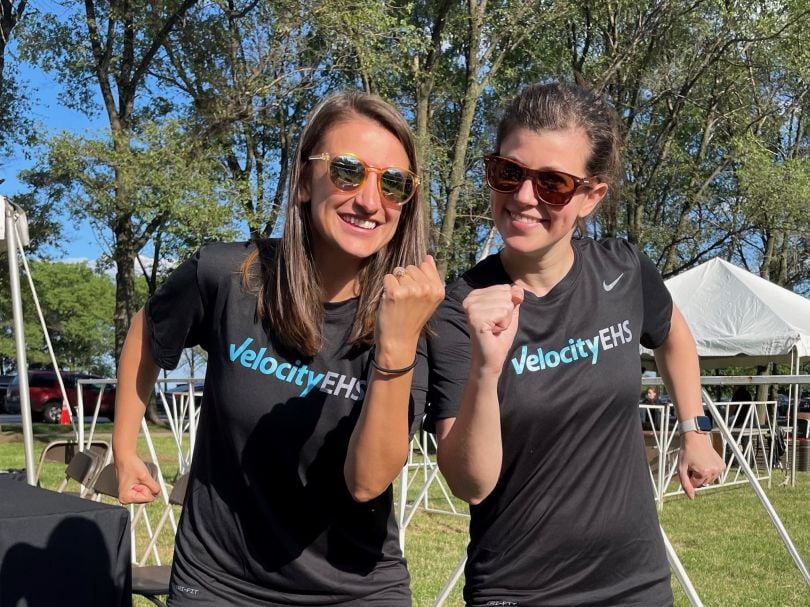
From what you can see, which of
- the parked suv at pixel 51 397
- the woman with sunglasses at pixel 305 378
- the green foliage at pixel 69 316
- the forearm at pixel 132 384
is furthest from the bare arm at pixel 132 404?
the green foliage at pixel 69 316

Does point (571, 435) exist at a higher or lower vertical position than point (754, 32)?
lower

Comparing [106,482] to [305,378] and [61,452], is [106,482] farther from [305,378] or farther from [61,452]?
[305,378]

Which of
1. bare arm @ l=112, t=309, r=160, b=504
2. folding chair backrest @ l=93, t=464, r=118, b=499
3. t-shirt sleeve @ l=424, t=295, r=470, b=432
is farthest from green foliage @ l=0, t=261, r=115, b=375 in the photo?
t-shirt sleeve @ l=424, t=295, r=470, b=432

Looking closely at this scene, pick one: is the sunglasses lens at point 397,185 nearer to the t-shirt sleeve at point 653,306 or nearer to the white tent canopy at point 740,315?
the t-shirt sleeve at point 653,306

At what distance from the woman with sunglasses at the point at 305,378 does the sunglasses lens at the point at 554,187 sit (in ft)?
0.84

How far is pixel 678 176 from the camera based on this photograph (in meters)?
23.2

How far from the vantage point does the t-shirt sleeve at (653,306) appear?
200cm

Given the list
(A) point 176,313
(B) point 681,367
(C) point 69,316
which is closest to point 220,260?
(A) point 176,313

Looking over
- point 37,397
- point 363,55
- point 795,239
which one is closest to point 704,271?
point 363,55

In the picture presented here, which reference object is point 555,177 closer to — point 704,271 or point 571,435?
point 571,435

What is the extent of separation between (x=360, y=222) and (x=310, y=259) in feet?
0.49

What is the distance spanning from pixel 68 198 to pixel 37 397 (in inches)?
401

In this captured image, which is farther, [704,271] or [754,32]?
[754,32]

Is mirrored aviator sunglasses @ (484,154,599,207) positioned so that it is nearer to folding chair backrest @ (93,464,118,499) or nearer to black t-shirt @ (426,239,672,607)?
black t-shirt @ (426,239,672,607)
